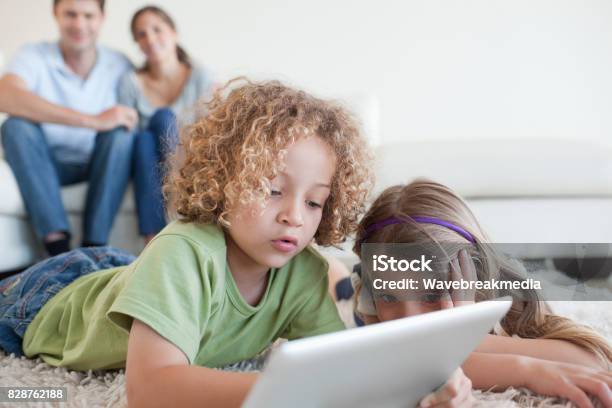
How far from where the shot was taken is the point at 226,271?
78cm

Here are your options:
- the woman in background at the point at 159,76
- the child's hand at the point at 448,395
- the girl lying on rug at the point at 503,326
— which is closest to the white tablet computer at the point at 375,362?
the child's hand at the point at 448,395

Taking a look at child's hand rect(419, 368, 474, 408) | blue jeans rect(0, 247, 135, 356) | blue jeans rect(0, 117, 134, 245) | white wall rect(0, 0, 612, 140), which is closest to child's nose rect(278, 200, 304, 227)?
child's hand rect(419, 368, 474, 408)

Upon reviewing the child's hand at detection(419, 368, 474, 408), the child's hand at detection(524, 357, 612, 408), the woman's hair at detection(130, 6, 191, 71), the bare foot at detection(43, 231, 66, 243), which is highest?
the woman's hair at detection(130, 6, 191, 71)

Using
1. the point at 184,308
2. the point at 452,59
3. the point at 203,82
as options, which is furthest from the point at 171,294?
the point at 452,59

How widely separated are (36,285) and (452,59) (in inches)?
81.5

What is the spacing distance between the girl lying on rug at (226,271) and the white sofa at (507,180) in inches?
8.2

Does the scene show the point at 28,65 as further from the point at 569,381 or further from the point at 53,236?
the point at 569,381

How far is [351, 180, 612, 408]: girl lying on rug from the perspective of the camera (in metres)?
0.69

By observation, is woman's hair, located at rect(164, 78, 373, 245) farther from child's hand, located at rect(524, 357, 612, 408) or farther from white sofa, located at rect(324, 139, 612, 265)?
child's hand, located at rect(524, 357, 612, 408)

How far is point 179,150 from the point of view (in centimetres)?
91

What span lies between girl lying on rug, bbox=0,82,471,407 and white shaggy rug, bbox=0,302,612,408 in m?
0.02

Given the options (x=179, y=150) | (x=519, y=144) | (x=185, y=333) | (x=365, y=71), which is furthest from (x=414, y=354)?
(x=365, y=71)

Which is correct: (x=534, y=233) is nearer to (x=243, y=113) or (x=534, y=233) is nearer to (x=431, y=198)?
(x=431, y=198)

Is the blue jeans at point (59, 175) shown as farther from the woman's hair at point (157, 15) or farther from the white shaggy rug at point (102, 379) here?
the white shaggy rug at point (102, 379)
